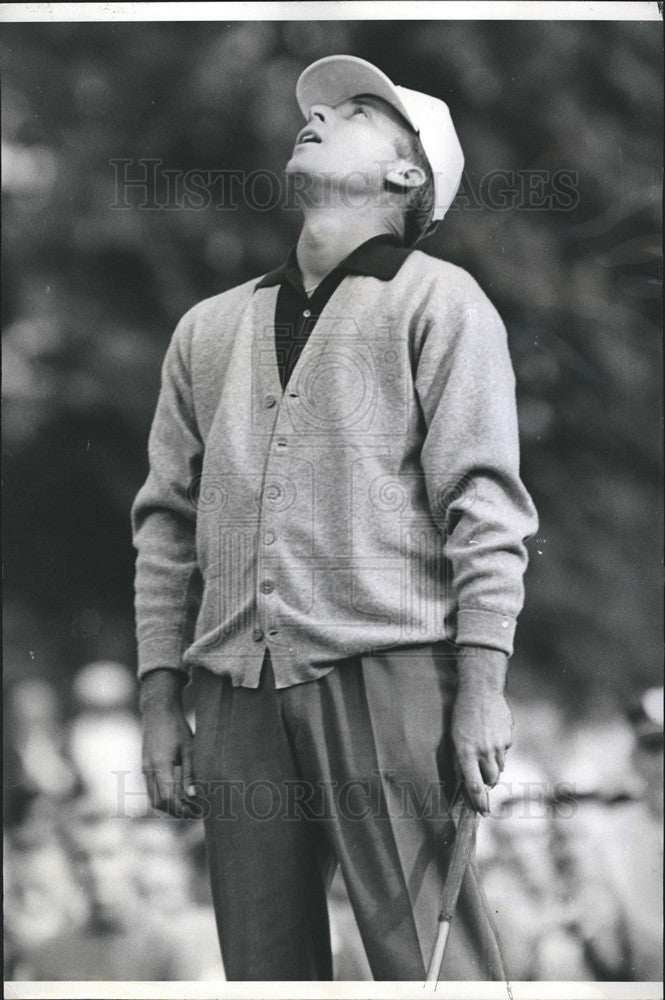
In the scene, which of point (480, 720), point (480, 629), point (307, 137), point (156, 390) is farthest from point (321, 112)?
point (480, 720)

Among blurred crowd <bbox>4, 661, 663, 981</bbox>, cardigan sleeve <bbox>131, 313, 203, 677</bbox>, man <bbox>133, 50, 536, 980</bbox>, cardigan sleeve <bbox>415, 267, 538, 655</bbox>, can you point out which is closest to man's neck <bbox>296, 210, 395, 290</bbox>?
man <bbox>133, 50, 536, 980</bbox>

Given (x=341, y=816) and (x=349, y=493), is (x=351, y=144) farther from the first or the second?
(x=341, y=816)

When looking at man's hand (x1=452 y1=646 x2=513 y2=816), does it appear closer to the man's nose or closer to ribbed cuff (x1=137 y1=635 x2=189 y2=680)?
ribbed cuff (x1=137 y1=635 x2=189 y2=680)

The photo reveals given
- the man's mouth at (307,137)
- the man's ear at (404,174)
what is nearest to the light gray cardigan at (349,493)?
the man's ear at (404,174)

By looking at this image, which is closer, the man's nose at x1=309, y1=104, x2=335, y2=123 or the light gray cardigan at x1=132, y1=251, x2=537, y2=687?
the light gray cardigan at x1=132, y1=251, x2=537, y2=687

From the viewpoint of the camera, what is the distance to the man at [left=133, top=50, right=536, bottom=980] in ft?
11.0

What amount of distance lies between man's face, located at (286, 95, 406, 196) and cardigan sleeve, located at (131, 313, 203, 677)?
2.05 feet

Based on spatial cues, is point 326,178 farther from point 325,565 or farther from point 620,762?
point 620,762

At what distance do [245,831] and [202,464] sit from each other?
1.03 meters

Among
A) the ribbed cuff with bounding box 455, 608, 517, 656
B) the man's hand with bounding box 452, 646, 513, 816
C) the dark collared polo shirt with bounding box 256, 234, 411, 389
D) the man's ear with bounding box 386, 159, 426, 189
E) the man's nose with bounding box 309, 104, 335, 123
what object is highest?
the man's nose with bounding box 309, 104, 335, 123

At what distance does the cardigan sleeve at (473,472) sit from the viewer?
3.39 metres

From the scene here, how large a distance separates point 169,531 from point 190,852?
903mm

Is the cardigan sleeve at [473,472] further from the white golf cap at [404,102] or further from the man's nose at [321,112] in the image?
the man's nose at [321,112]

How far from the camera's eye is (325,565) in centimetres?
342
